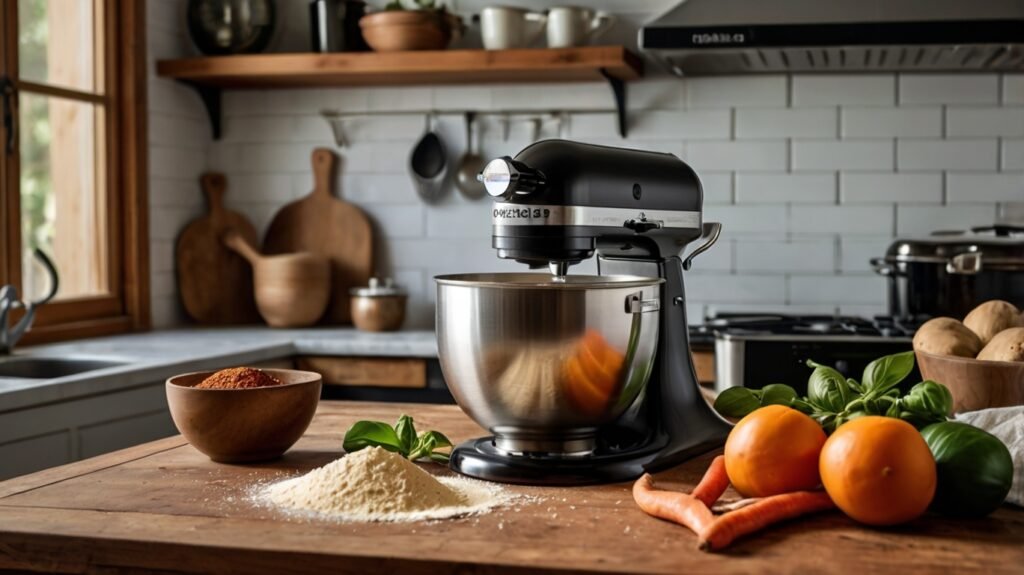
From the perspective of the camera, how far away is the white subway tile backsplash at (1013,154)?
11.0ft

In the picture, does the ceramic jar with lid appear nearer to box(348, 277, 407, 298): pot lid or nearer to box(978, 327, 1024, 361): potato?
box(348, 277, 407, 298): pot lid

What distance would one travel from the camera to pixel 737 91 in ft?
11.5

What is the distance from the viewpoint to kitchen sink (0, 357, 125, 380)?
278 cm

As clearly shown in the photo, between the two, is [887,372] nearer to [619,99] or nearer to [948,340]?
[948,340]

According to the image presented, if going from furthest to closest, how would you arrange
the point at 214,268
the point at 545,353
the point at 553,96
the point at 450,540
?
the point at 214,268 → the point at 553,96 → the point at 545,353 → the point at 450,540

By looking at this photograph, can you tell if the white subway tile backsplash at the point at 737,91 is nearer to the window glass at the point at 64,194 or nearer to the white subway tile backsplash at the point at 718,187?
the white subway tile backsplash at the point at 718,187

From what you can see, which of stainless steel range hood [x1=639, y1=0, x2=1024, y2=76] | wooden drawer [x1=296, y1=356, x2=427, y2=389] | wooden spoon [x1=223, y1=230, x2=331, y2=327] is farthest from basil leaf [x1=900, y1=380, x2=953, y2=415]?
wooden spoon [x1=223, y1=230, x2=331, y2=327]

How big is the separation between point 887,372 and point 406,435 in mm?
584

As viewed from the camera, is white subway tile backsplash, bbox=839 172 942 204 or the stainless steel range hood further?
white subway tile backsplash, bbox=839 172 942 204

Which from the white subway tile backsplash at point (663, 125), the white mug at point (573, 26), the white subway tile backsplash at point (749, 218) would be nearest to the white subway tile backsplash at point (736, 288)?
the white subway tile backsplash at point (749, 218)

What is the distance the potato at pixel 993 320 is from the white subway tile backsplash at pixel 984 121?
80.1 inches

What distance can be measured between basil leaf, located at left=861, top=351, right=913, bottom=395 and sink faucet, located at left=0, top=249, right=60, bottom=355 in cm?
217

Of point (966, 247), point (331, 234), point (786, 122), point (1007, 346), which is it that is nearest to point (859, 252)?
point (786, 122)

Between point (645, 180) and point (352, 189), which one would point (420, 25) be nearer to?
point (352, 189)
